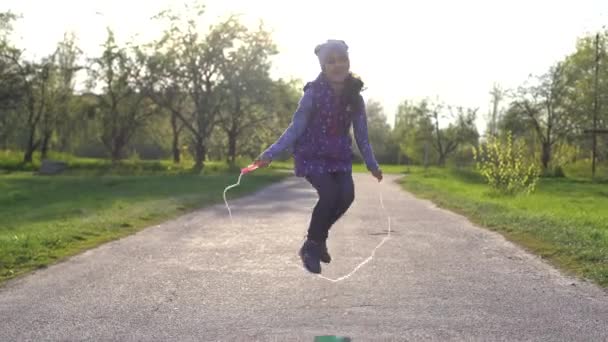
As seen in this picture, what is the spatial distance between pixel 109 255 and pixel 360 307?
16.4 feet

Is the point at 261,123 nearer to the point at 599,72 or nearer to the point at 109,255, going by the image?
the point at 599,72

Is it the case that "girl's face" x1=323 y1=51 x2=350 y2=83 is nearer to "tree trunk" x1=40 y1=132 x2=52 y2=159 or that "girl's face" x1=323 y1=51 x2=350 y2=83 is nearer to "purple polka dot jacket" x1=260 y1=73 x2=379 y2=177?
"purple polka dot jacket" x1=260 y1=73 x2=379 y2=177

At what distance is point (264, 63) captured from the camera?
54438 millimetres

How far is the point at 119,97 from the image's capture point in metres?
60.1

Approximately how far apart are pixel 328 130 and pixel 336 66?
0.59 metres

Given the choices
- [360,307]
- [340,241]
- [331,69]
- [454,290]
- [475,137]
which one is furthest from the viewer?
[475,137]

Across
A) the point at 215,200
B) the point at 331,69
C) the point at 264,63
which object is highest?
the point at 264,63

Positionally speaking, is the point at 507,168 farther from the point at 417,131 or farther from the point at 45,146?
the point at 417,131

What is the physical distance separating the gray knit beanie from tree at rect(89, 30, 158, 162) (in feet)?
168

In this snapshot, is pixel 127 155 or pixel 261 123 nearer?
pixel 261 123

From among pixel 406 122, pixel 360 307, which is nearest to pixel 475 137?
pixel 406 122

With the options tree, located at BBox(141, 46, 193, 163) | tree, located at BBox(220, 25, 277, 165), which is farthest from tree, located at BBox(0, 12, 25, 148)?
tree, located at BBox(220, 25, 277, 165)

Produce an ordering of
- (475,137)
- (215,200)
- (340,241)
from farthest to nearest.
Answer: (475,137) → (215,200) → (340,241)

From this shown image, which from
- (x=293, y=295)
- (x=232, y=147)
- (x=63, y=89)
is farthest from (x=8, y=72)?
(x=293, y=295)
